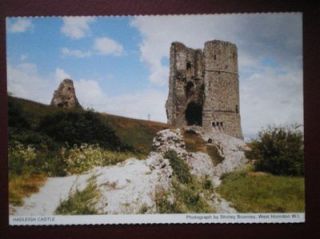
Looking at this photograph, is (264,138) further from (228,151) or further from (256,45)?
(256,45)

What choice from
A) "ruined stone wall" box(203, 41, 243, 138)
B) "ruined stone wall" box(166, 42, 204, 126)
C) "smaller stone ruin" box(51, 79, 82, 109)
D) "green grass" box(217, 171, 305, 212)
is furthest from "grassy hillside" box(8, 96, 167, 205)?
"green grass" box(217, 171, 305, 212)

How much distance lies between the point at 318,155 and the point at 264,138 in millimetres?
626

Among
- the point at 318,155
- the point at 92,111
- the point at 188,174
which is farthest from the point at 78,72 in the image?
the point at 318,155

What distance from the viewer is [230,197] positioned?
545 cm

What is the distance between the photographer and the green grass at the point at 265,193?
213 inches

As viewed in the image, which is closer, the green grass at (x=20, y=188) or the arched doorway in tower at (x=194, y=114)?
the green grass at (x=20, y=188)

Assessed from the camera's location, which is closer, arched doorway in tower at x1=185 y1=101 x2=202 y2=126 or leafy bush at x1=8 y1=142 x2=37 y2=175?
leafy bush at x1=8 y1=142 x2=37 y2=175

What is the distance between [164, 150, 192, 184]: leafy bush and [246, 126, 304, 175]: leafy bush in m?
0.73

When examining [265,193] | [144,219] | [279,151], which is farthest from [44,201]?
[279,151]

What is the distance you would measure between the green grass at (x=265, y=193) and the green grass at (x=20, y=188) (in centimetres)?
211

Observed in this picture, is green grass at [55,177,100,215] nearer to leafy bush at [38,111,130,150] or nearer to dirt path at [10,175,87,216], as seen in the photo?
→ dirt path at [10,175,87,216]

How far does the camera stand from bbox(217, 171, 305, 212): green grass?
5.42 meters

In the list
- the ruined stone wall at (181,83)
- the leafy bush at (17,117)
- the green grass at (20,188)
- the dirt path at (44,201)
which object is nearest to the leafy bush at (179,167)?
the ruined stone wall at (181,83)

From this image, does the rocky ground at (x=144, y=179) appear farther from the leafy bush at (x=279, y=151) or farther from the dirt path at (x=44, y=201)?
the leafy bush at (x=279, y=151)
